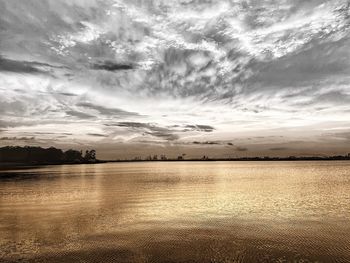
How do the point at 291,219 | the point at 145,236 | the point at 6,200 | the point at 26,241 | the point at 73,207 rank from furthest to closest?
the point at 6,200, the point at 73,207, the point at 291,219, the point at 145,236, the point at 26,241

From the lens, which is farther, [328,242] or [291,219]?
[291,219]

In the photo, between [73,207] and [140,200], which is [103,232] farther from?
[140,200]

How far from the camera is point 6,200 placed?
1828 inches

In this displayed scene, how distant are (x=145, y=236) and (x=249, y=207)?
1876cm

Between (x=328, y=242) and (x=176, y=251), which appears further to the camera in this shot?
(x=328, y=242)

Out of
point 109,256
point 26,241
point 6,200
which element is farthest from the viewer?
point 6,200

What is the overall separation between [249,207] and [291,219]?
8.27 metres

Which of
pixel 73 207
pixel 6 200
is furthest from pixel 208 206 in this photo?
pixel 6 200

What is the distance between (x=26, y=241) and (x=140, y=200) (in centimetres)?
2504

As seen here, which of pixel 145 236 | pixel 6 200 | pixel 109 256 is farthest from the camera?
pixel 6 200

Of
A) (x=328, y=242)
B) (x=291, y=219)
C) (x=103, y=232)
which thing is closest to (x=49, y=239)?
(x=103, y=232)

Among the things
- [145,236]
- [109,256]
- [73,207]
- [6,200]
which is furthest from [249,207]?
[6,200]

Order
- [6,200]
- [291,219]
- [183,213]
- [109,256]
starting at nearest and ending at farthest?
[109,256], [291,219], [183,213], [6,200]

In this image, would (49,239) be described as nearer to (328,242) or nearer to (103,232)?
(103,232)
